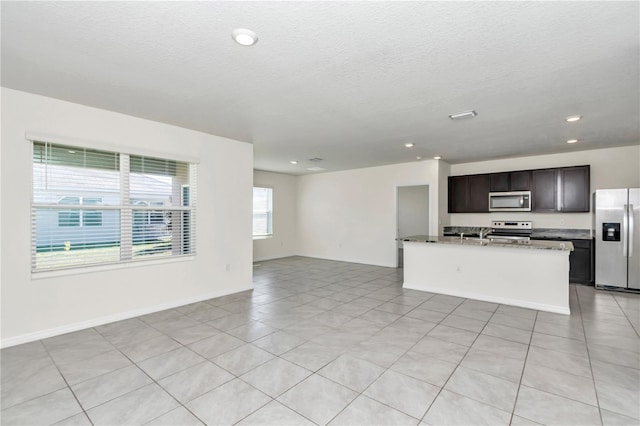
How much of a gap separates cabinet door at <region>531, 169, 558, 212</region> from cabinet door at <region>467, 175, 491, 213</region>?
0.84m

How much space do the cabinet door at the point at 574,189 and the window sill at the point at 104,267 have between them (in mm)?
6812

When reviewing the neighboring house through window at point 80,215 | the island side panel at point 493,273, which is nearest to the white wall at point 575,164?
the island side panel at point 493,273

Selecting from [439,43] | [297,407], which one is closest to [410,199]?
[439,43]

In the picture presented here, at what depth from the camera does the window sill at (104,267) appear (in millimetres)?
3162

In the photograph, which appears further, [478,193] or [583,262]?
[478,193]

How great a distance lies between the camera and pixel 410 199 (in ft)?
29.9

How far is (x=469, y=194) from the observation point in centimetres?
691

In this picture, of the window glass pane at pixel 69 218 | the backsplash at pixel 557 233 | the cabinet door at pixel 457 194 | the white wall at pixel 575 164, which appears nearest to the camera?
the window glass pane at pixel 69 218

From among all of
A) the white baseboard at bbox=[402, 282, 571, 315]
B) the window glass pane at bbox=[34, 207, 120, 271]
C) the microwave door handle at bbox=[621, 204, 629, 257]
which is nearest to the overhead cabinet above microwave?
the microwave door handle at bbox=[621, 204, 629, 257]

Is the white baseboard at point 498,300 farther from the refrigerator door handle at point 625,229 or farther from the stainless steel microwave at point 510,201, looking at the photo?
the stainless steel microwave at point 510,201

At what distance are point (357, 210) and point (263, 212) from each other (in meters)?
2.65

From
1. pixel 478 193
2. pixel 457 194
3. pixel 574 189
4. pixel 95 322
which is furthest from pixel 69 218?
pixel 574 189

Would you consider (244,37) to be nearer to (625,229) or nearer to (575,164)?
(625,229)

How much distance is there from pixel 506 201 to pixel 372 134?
3.75 meters
